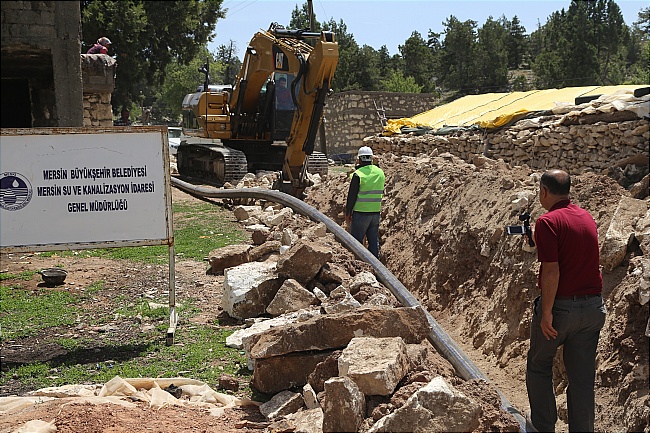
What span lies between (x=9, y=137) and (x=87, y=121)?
26.3 feet

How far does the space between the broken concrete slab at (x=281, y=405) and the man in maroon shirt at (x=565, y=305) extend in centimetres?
174

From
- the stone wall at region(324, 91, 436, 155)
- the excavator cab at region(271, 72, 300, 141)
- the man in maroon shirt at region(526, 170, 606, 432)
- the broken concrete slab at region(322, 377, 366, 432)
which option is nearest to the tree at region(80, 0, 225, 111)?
the stone wall at region(324, 91, 436, 155)

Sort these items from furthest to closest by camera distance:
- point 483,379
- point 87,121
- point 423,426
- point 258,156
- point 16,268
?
point 258,156
point 87,121
point 16,268
point 483,379
point 423,426

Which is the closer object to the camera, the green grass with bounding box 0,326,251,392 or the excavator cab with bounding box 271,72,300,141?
Answer: the green grass with bounding box 0,326,251,392

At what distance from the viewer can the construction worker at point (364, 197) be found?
9.38 m

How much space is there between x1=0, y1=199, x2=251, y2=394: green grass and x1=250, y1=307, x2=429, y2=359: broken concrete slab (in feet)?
2.27

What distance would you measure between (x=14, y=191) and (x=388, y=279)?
4187 millimetres

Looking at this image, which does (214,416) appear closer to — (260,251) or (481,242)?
(260,251)

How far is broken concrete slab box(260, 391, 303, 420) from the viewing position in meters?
4.99

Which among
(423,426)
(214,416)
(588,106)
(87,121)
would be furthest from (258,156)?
(423,426)

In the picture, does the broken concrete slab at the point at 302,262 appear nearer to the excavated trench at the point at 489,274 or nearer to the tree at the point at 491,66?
the excavated trench at the point at 489,274

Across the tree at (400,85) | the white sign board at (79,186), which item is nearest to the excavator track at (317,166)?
the white sign board at (79,186)

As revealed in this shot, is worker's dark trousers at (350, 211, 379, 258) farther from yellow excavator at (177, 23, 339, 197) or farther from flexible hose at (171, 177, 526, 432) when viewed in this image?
yellow excavator at (177, 23, 339, 197)

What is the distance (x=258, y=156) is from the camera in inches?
806
